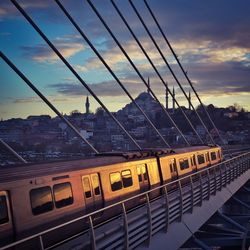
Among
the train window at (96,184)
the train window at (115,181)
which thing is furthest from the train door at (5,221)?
the train window at (115,181)

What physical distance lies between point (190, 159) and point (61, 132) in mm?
8549

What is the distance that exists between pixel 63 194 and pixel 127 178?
3.99 meters

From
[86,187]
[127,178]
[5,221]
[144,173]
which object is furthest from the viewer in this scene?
[144,173]

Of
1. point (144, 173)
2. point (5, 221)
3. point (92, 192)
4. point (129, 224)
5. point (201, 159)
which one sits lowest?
point (129, 224)

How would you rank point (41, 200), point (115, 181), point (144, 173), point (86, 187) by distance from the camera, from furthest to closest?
point (144, 173) → point (115, 181) → point (86, 187) → point (41, 200)

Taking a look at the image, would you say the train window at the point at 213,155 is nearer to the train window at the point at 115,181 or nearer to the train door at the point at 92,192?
the train window at the point at 115,181

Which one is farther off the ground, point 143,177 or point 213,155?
point 213,155

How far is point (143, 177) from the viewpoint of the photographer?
15.4m

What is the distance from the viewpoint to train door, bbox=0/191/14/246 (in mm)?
8203

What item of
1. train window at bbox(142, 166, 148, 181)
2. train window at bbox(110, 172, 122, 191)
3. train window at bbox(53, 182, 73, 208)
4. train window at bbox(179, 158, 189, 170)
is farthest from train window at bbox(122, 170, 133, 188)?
train window at bbox(179, 158, 189, 170)

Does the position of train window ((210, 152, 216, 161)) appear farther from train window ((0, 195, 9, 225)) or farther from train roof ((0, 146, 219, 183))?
train window ((0, 195, 9, 225))

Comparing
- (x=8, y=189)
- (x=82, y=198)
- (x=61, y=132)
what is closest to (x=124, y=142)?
(x=61, y=132)

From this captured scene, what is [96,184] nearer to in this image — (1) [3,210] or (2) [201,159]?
(1) [3,210]

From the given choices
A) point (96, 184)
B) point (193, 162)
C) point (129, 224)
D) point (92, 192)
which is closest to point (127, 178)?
point (96, 184)
